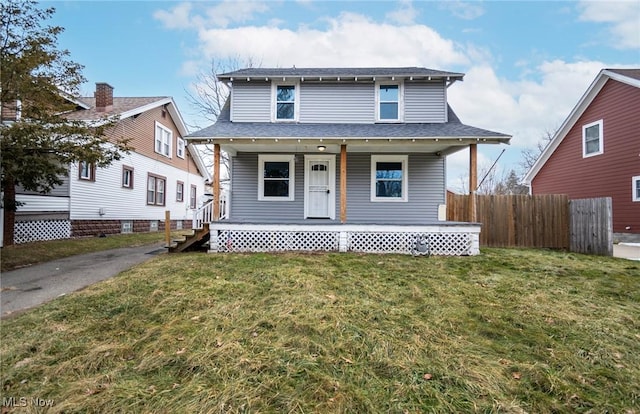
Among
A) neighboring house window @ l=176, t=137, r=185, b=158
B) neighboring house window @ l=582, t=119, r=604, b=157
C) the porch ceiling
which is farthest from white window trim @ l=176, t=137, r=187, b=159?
neighboring house window @ l=582, t=119, r=604, b=157

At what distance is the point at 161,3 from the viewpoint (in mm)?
10812

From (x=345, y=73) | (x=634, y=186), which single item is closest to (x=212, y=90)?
(x=345, y=73)

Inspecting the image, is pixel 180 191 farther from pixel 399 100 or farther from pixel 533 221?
pixel 533 221

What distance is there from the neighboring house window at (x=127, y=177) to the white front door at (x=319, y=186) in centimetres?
1013

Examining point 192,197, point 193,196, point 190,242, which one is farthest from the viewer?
point 193,196

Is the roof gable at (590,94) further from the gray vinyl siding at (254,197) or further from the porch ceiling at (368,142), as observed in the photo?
the gray vinyl siding at (254,197)

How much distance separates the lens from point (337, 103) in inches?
408

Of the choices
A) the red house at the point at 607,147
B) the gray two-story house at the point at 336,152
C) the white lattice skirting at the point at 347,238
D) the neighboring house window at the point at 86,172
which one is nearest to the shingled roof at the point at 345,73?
the gray two-story house at the point at 336,152

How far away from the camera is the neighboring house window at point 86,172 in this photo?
12.2 m

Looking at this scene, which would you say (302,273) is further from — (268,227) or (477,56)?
(477,56)

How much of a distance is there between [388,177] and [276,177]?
3804mm

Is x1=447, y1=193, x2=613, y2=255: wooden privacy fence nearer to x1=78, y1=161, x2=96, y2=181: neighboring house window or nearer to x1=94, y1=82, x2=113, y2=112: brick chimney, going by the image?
x1=78, y1=161, x2=96, y2=181: neighboring house window

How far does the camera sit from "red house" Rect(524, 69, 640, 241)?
1147cm

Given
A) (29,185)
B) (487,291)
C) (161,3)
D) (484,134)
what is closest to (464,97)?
(484,134)
